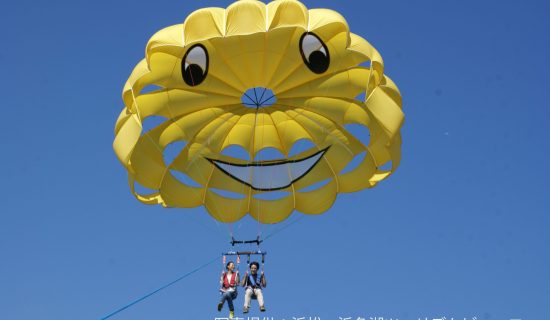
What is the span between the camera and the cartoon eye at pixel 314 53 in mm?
21391

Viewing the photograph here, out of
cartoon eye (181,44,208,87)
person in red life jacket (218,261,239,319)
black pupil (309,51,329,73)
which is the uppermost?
cartoon eye (181,44,208,87)

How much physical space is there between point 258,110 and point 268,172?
1648mm

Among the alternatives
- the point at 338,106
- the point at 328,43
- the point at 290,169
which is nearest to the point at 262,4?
the point at 328,43

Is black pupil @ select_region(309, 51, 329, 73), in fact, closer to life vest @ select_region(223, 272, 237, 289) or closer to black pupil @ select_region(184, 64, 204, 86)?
black pupil @ select_region(184, 64, 204, 86)

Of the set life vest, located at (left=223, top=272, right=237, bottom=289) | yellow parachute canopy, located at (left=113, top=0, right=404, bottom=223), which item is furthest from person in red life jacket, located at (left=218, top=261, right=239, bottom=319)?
yellow parachute canopy, located at (left=113, top=0, right=404, bottom=223)

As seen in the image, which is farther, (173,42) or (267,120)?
(267,120)

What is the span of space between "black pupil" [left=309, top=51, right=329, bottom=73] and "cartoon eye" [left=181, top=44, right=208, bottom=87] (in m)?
2.28

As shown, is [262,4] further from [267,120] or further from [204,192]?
[204,192]

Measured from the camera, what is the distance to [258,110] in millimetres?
24094

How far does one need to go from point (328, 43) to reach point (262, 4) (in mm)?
1718

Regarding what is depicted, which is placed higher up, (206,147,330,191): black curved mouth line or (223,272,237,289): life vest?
(206,147,330,191): black curved mouth line

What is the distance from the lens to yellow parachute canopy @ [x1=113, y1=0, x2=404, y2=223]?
21.1 m

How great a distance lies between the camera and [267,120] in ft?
80.3

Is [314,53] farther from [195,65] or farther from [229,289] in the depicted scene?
[229,289]
